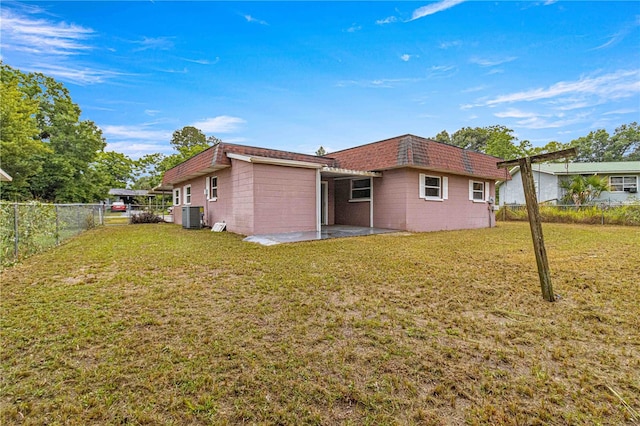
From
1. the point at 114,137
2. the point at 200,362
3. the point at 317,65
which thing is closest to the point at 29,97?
the point at 114,137

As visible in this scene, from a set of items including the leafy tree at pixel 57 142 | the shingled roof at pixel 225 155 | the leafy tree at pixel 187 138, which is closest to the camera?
the shingled roof at pixel 225 155

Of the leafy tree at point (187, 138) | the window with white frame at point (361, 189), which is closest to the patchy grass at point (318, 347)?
the window with white frame at point (361, 189)

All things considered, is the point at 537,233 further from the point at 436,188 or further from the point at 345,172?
the point at 436,188

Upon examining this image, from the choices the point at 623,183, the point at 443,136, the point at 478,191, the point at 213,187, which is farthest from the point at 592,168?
the point at 213,187

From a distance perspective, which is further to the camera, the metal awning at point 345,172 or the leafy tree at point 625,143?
the leafy tree at point 625,143

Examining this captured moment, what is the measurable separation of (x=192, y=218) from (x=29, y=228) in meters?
5.38

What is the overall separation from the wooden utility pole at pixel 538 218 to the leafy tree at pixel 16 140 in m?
23.0

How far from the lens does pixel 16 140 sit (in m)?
15.9

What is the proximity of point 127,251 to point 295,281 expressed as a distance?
4.64 m

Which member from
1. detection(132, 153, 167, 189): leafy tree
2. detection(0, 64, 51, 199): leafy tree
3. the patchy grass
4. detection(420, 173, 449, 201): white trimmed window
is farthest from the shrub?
detection(132, 153, 167, 189): leafy tree

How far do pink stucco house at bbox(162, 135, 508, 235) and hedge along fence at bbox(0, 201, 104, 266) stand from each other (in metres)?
4.35

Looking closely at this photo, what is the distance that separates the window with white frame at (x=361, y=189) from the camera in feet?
37.8

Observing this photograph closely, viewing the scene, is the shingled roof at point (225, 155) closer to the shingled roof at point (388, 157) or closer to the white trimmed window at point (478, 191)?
the shingled roof at point (388, 157)

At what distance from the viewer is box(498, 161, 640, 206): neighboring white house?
19.4 metres
